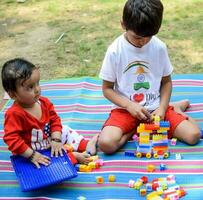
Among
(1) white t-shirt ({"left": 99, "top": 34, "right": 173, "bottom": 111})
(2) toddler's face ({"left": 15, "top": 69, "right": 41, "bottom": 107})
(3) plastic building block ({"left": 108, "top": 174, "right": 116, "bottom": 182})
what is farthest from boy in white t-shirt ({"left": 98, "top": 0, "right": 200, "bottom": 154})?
(2) toddler's face ({"left": 15, "top": 69, "right": 41, "bottom": 107})

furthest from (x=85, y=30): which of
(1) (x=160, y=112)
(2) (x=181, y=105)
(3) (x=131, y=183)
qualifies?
(3) (x=131, y=183)

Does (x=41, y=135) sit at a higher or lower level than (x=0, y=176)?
higher

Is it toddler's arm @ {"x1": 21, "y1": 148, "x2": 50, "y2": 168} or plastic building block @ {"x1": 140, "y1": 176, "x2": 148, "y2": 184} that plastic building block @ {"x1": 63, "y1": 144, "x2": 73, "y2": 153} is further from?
plastic building block @ {"x1": 140, "y1": 176, "x2": 148, "y2": 184}

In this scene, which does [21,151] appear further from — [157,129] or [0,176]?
[157,129]

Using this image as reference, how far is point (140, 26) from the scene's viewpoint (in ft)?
8.43

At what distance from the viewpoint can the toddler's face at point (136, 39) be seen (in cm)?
268

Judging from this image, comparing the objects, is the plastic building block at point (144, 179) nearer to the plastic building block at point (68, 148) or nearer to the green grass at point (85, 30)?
the plastic building block at point (68, 148)

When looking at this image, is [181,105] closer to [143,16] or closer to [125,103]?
[125,103]

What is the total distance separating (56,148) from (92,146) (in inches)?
11.8

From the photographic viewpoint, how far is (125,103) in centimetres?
285

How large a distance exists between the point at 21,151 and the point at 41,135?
170 mm

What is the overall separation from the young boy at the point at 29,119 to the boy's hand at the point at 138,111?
0.35 metres

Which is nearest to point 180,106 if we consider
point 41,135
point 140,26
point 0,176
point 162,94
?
point 162,94

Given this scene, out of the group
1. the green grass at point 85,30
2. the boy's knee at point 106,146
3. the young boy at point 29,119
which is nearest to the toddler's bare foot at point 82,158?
the young boy at point 29,119
